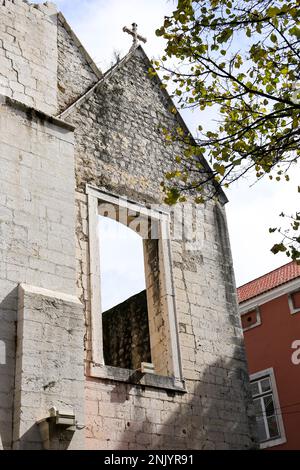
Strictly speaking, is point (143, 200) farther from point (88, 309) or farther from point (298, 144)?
point (298, 144)

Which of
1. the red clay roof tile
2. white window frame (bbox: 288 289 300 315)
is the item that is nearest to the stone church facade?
white window frame (bbox: 288 289 300 315)

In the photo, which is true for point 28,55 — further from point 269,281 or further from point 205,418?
point 269,281

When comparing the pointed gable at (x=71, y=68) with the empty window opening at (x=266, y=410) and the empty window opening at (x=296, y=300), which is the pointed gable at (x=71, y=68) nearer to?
the empty window opening at (x=296, y=300)

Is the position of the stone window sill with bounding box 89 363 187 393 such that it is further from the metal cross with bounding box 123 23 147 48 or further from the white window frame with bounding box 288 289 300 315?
the white window frame with bounding box 288 289 300 315

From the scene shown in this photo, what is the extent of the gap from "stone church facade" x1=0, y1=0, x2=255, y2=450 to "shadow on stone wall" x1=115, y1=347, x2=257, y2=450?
19 mm

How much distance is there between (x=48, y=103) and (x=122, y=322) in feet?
13.7

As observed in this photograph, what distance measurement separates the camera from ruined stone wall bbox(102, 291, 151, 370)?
1033 cm

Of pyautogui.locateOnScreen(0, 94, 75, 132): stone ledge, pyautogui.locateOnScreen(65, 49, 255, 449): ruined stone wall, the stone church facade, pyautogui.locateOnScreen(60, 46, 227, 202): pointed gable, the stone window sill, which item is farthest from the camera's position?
pyautogui.locateOnScreen(60, 46, 227, 202): pointed gable

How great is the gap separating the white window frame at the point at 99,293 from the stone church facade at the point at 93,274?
0.06 ft

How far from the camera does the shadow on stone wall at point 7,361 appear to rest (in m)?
6.44

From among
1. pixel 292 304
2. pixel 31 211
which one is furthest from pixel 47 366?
pixel 292 304

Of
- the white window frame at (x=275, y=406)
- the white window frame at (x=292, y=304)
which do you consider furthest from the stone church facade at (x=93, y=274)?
the white window frame at (x=275, y=406)

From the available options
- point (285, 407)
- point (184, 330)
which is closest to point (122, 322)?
point (184, 330)

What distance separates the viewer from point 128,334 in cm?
1081
